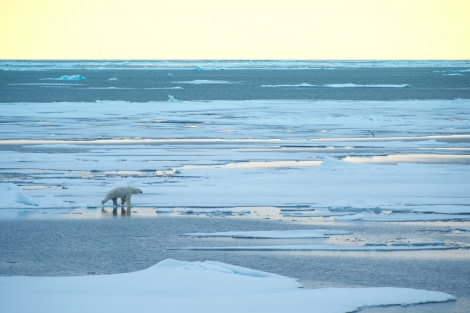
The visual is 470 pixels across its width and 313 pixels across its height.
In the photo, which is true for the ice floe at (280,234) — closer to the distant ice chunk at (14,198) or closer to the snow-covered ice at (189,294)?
the snow-covered ice at (189,294)

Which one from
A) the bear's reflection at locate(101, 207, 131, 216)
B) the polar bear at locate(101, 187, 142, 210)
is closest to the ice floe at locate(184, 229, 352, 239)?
the bear's reflection at locate(101, 207, 131, 216)

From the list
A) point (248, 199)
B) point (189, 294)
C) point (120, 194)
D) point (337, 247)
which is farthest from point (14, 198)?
point (189, 294)

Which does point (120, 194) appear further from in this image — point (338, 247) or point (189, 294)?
point (189, 294)

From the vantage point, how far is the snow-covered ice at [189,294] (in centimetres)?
700

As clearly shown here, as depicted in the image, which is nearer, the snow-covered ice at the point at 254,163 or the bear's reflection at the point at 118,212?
the bear's reflection at the point at 118,212

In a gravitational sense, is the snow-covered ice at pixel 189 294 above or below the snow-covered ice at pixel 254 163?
below

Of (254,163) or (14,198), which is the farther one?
(254,163)

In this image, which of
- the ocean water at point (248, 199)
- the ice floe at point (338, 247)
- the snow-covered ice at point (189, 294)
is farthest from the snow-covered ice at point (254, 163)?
the snow-covered ice at point (189, 294)

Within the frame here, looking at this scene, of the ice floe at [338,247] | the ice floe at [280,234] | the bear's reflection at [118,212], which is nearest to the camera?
the ice floe at [338,247]

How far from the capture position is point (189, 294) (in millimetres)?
7406

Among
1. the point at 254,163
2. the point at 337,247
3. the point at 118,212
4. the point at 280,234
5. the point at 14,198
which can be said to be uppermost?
the point at 254,163

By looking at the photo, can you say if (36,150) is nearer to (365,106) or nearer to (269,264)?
(269,264)

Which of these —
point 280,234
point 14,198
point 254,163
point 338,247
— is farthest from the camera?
point 254,163

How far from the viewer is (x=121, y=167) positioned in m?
16.4
